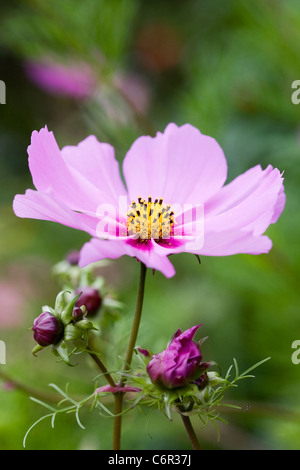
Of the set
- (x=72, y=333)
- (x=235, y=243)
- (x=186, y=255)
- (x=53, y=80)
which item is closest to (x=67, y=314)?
(x=72, y=333)

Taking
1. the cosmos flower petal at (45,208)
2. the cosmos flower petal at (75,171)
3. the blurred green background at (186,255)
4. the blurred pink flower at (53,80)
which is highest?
the blurred pink flower at (53,80)

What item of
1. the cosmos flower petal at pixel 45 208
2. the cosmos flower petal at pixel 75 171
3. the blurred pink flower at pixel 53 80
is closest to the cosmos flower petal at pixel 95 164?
the cosmos flower petal at pixel 75 171

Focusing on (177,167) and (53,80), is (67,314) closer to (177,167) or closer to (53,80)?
(177,167)

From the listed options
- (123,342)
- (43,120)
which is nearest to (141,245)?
(123,342)

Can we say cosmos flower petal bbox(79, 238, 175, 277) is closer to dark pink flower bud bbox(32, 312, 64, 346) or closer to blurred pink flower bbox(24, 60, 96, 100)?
dark pink flower bud bbox(32, 312, 64, 346)

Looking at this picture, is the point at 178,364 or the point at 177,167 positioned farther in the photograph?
the point at 177,167

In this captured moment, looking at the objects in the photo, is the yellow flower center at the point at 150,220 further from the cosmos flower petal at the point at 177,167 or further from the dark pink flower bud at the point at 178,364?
the dark pink flower bud at the point at 178,364

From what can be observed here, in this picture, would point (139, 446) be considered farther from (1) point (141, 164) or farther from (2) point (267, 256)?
(1) point (141, 164)
